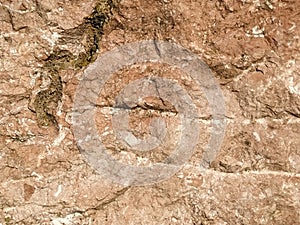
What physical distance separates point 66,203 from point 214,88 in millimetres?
678

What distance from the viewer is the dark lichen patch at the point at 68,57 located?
1897 mm

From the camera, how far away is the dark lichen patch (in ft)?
6.23

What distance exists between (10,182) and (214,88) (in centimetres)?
81

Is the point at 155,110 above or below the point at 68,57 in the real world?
below

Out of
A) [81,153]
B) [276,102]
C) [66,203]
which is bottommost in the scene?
[66,203]

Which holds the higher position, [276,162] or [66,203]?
[276,162]

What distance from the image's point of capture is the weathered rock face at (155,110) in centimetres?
188

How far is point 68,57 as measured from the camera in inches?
75.0

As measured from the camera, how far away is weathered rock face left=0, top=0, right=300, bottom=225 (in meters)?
1.88

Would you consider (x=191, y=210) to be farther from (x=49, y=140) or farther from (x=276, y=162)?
(x=49, y=140)

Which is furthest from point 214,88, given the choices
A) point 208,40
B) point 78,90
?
point 78,90

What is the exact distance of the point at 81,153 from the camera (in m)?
1.93

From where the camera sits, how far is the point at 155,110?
74.7 inches

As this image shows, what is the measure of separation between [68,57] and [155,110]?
1.19 ft
